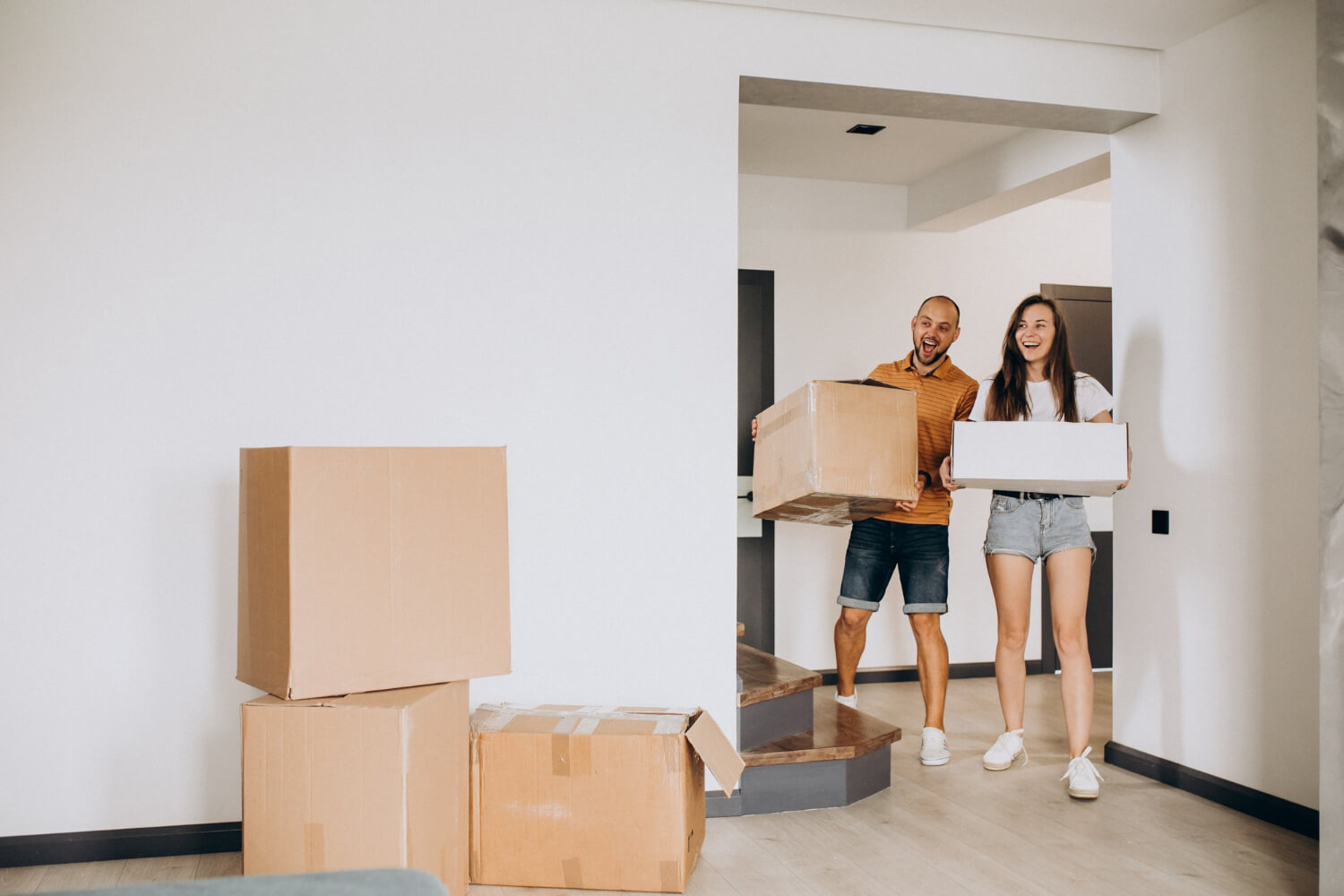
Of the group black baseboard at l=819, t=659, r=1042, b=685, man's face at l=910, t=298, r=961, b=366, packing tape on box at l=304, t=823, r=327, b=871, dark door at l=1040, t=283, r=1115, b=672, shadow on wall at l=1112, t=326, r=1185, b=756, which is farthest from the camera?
dark door at l=1040, t=283, r=1115, b=672

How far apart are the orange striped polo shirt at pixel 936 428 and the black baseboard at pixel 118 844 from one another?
2.12 meters

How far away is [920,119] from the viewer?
388cm

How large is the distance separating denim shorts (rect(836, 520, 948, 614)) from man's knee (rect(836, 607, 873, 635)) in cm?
3

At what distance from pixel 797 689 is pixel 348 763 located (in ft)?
5.01

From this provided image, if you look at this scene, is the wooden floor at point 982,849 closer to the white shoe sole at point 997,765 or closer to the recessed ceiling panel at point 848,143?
the white shoe sole at point 997,765

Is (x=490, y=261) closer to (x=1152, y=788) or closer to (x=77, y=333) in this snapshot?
(x=77, y=333)

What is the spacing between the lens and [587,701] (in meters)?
2.69

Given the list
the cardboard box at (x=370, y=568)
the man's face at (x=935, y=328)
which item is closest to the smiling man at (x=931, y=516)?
the man's face at (x=935, y=328)

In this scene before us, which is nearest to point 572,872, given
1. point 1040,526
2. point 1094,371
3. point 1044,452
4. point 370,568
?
point 370,568

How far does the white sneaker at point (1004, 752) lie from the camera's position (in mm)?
3209

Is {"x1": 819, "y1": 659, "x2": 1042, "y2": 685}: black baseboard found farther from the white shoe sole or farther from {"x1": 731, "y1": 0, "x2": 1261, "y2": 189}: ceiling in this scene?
{"x1": 731, "y1": 0, "x2": 1261, "y2": 189}: ceiling

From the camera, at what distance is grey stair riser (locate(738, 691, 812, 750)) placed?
9.37ft

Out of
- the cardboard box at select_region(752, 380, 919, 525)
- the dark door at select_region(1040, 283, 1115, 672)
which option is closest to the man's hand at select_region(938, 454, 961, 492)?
the cardboard box at select_region(752, 380, 919, 525)

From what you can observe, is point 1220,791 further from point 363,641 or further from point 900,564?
point 363,641
